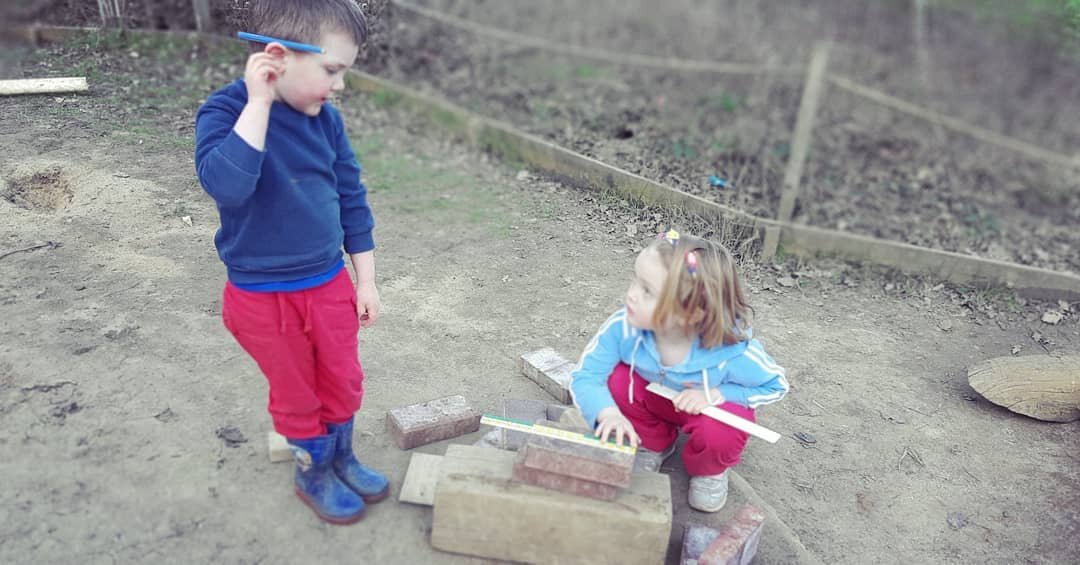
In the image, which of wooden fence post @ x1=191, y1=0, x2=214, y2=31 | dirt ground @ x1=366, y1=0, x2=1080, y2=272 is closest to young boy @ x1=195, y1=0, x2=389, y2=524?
dirt ground @ x1=366, y1=0, x2=1080, y2=272

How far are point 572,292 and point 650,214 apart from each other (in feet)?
3.13

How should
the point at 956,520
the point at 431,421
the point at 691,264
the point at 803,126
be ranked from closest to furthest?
1. the point at 691,264
2. the point at 431,421
3. the point at 956,520
4. the point at 803,126

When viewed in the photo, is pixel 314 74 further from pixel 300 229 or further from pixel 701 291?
pixel 701 291

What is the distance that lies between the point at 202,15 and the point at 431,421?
504 centimetres

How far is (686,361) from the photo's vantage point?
9.11ft

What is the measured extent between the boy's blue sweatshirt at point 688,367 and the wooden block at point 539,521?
0.38 meters

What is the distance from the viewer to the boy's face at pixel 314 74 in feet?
7.15

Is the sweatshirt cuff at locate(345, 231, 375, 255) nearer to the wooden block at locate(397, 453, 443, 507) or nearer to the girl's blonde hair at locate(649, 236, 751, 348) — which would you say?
the wooden block at locate(397, 453, 443, 507)

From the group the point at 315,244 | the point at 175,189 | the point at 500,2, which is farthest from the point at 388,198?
the point at 500,2

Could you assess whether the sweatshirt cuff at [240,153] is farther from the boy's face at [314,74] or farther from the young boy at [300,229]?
the boy's face at [314,74]

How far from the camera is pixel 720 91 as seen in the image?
8.43 meters

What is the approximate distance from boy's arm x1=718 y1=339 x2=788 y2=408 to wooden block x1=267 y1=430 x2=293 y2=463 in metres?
1.47

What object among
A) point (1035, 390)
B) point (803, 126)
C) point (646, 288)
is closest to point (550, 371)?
point (646, 288)

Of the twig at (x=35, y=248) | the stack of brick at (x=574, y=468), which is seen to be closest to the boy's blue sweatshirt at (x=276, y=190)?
the stack of brick at (x=574, y=468)
